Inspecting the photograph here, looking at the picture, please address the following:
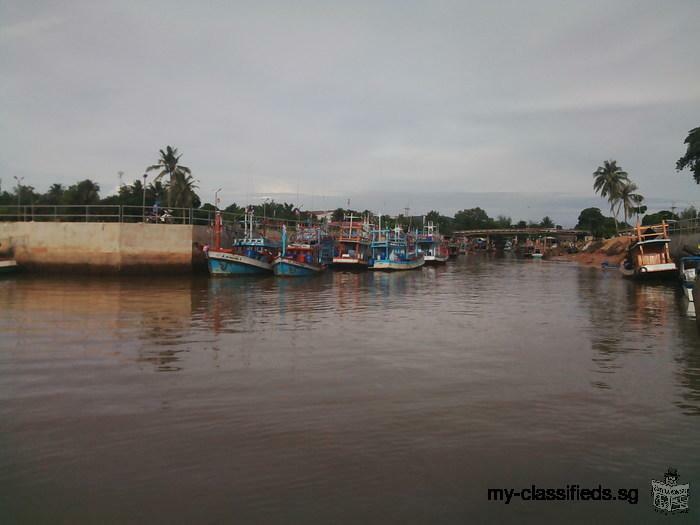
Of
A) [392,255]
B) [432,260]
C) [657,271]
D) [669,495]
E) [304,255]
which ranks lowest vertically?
[669,495]

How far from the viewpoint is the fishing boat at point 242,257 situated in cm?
3650

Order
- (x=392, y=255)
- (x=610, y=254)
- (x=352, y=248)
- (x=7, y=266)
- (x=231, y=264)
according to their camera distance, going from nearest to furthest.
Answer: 1. (x=7, y=266)
2. (x=231, y=264)
3. (x=392, y=255)
4. (x=352, y=248)
5. (x=610, y=254)

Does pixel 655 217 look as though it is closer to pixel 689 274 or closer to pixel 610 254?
pixel 610 254

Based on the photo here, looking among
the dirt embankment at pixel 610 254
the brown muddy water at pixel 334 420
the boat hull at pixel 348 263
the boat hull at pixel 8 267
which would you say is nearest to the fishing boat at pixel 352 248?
the boat hull at pixel 348 263

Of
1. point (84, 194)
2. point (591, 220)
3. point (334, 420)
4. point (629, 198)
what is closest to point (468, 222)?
point (591, 220)

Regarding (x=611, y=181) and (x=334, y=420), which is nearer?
(x=334, y=420)

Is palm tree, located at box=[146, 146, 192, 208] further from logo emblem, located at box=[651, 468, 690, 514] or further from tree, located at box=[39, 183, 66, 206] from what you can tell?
logo emblem, located at box=[651, 468, 690, 514]

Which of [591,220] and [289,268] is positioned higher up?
[591,220]

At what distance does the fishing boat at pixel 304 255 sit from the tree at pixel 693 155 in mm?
36608

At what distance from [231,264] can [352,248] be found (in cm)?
1880

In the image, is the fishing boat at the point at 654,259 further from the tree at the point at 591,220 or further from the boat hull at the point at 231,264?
the tree at the point at 591,220

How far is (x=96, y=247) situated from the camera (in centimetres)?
3509

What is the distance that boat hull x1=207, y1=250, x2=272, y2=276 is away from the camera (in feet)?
119

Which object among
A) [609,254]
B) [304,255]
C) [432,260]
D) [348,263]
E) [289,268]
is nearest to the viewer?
[289,268]
